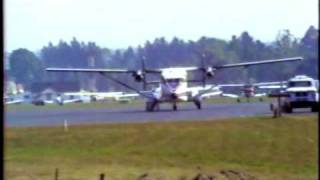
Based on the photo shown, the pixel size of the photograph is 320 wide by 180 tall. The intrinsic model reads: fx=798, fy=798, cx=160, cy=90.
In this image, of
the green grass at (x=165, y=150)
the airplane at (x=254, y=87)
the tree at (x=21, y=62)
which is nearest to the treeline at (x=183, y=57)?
the airplane at (x=254, y=87)

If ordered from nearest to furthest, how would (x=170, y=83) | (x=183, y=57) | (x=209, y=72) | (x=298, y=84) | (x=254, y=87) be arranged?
(x=298, y=84) < (x=170, y=83) < (x=209, y=72) < (x=183, y=57) < (x=254, y=87)

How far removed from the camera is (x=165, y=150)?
52.6 ft

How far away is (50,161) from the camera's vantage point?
14.4m

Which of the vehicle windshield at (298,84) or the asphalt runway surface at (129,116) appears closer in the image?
the asphalt runway surface at (129,116)

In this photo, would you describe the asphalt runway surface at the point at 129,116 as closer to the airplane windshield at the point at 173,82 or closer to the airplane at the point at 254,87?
the airplane windshield at the point at 173,82

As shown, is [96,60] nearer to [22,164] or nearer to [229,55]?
[229,55]

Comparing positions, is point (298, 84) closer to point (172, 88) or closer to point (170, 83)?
point (172, 88)

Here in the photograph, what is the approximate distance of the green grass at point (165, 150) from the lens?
12.6 m

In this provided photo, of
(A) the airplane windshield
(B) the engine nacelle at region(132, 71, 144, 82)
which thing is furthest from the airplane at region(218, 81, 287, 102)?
(B) the engine nacelle at region(132, 71, 144, 82)

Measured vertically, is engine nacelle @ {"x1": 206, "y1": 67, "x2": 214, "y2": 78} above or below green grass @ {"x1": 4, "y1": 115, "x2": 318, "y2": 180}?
above

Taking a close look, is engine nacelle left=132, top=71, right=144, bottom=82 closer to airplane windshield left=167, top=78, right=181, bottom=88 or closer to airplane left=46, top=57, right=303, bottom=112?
airplane left=46, top=57, right=303, bottom=112

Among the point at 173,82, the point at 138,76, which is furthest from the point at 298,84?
the point at 138,76

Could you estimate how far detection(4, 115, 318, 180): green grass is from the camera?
12.6 metres

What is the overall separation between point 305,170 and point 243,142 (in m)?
4.59
